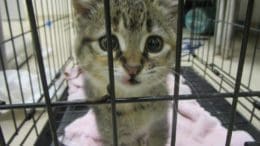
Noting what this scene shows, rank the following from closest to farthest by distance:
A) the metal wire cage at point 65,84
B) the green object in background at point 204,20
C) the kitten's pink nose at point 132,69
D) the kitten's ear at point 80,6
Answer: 1. the metal wire cage at point 65,84
2. the kitten's pink nose at point 132,69
3. the kitten's ear at point 80,6
4. the green object in background at point 204,20

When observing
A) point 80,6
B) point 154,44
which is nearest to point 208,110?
point 154,44

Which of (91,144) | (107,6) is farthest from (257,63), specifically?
(107,6)

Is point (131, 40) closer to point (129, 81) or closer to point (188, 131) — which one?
point (129, 81)

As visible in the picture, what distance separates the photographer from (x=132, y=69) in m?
0.59

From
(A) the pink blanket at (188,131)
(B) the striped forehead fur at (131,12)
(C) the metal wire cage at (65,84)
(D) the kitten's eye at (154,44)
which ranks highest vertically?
(B) the striped forehead fur at (131,12)

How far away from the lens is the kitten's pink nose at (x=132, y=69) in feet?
1.92

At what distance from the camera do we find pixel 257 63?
179 centimetres

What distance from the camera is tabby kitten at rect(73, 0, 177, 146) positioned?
617 mm

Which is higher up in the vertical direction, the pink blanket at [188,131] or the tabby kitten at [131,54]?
the tabby kitten at [131,54]

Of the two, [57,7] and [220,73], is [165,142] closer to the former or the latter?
[220,73]

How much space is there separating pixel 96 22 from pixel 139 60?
0.17 m

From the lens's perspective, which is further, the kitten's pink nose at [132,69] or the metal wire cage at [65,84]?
the kitten's pink nose at [132,69]

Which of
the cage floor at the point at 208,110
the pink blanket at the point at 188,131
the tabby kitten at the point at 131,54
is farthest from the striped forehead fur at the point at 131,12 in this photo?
the cage floor at the point at 208,110

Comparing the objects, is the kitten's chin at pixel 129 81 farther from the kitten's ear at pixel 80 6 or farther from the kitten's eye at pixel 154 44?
the kitten's ear at pixel 80 6
